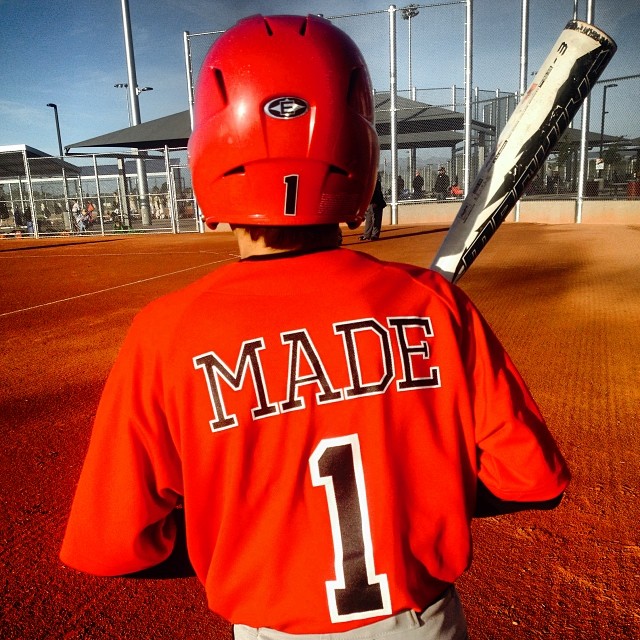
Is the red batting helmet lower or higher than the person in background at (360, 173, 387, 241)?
higher

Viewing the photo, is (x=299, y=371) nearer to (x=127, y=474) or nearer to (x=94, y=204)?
(x=127, y=474)

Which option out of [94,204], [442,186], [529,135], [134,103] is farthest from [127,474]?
[94,204]

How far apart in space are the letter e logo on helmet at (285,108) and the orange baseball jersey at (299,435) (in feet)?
1.03

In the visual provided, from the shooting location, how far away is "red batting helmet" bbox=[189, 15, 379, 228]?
111 centimetres

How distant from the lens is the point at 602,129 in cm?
1783

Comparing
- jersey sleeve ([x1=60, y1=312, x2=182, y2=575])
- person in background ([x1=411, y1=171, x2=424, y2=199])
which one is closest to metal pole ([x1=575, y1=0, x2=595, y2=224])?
person in background ([x1=411, y1=171, x2=424, y2=199])

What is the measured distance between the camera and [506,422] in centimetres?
107

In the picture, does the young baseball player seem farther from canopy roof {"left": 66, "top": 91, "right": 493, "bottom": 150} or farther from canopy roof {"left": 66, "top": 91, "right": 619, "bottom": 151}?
canopy roof {"left": 66, "top": 91, "right": 493, "bottom": 150}

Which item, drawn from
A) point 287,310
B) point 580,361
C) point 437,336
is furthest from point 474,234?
point 580,361

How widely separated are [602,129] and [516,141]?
19.4 meters

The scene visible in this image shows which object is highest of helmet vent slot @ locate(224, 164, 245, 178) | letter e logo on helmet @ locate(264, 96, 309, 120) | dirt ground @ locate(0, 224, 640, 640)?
letter e logo on helmet @ locate(264, 96, 309, 120)

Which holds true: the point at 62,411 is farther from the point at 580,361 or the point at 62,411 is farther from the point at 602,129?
the point at 602,129

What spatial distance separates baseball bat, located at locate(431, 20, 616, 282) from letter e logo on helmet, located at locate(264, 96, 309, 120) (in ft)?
2.45

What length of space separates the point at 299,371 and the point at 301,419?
0.29ft
